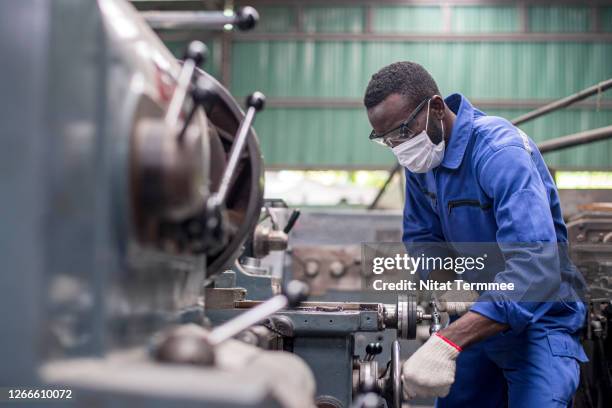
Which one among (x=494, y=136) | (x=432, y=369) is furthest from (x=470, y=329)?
(x=494, y=136)

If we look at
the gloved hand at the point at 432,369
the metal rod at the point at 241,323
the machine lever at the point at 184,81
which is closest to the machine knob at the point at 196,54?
the machine lever at the point at 184,81

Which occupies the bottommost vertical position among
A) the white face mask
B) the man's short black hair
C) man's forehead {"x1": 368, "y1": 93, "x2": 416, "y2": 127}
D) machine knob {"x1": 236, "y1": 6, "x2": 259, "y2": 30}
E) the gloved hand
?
the gloved hand

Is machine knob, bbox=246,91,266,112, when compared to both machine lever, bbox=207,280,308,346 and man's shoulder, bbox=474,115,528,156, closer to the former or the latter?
machine lever, bbox=207,280,308,346

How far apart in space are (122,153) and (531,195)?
99 centimetres

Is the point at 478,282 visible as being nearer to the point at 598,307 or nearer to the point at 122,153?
the point at 598,307

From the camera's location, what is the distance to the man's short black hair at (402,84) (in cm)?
167

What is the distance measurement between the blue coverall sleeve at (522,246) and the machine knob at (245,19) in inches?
28.5

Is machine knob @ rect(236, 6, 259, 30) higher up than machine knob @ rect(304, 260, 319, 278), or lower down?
higher up

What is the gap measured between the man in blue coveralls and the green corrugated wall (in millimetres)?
5634

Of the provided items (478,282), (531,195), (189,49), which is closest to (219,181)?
(189,49)

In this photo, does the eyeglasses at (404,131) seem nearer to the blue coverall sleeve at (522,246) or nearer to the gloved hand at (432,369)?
the blue coverall sleeve at (522,246)

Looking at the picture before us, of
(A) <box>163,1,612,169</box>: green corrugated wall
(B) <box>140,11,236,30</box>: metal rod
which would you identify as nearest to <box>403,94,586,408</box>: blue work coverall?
(B) <box>140,11,236,30</box>: metal rod

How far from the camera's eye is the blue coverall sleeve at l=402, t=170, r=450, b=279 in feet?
6.12

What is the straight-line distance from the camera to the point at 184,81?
74 centimetres
